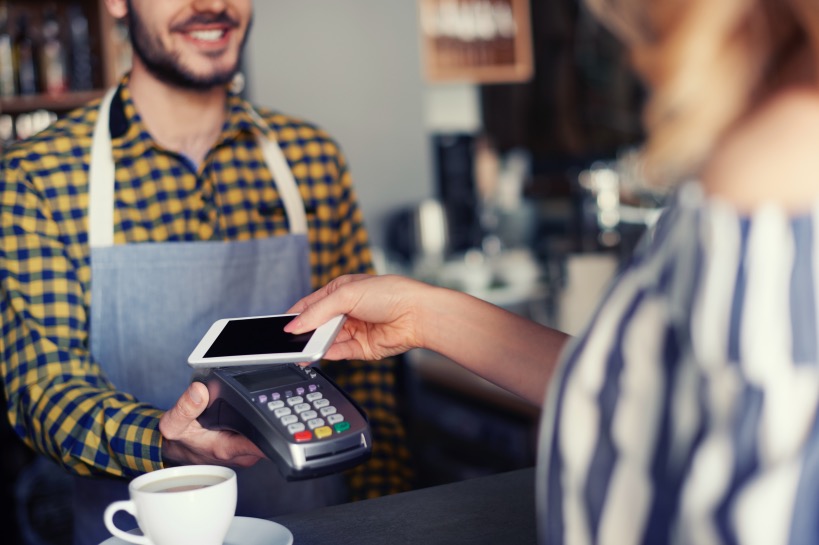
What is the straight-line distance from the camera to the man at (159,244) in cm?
128

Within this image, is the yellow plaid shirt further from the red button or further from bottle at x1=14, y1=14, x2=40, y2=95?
bottle at x1=14, y1=14, x2=40, y2=95

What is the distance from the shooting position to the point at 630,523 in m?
0.58

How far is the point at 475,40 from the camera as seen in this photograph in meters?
3.73

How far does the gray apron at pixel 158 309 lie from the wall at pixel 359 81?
1.32m

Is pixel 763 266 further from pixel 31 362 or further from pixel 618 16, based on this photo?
pixel 31 362

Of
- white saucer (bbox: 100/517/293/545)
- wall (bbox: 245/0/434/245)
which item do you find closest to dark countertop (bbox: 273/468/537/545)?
white saucer (bbox: 100/517/293/545)

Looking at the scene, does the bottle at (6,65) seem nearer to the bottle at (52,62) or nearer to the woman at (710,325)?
the bottle at (52,62)

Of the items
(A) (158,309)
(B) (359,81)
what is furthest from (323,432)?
(B) (359,81)

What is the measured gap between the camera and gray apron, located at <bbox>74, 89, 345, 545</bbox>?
136 cm

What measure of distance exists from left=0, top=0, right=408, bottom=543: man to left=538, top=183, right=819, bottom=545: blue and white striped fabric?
719 mm

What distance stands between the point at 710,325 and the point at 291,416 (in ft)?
1.25

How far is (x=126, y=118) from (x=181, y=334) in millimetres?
352

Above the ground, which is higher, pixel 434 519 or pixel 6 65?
pixel 6 65

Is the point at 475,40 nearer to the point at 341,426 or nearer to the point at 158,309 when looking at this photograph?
the point at 158,309
